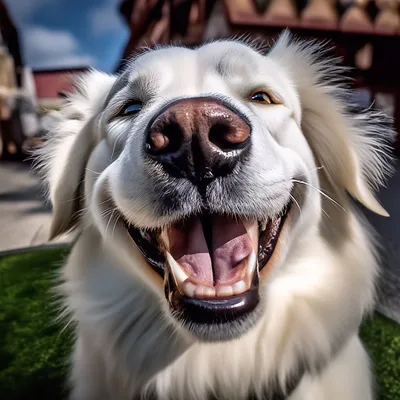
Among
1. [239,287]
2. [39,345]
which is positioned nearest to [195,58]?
[239,287]

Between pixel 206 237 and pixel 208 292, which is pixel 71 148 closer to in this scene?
pixel 206 237

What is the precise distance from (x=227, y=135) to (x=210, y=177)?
3.6 inches

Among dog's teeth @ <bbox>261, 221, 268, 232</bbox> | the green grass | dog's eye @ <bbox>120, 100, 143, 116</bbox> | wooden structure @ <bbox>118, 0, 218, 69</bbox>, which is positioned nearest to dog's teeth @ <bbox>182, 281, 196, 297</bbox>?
dog's teeth @ <bbox>261, 221, 268, 232</bbox>

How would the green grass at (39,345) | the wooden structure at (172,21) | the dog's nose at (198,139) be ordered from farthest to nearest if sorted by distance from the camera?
1. the wooden structure at (172,21)
2. the green grass at (39,345)
3. the dog's nose at (198,139)

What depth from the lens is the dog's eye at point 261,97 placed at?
3.72ft

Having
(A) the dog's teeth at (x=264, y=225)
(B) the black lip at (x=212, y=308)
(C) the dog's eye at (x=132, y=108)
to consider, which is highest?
(C) the dog's eye at (x=132, y=108)

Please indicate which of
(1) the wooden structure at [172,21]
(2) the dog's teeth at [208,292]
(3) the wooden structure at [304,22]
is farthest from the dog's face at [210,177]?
(3) the wooden structure at [304,22]

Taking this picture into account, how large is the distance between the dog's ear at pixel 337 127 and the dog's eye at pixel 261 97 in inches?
5.9

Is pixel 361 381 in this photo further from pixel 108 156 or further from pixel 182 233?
pixel 108 156

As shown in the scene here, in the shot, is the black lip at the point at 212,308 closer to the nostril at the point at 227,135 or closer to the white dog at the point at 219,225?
the white dog at the point at 219,225

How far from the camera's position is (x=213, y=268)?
0.96 metres

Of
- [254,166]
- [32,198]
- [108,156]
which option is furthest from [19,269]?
[254,166]

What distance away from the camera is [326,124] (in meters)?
1.26

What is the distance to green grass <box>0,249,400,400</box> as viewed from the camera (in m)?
1.54
